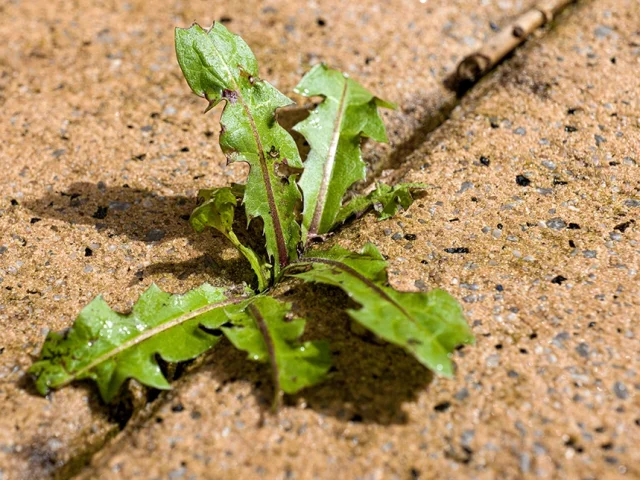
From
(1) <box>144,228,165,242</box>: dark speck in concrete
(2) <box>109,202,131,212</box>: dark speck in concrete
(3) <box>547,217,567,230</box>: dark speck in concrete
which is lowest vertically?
(2) <box>109,202,131,212</box>: dark speck in concrete

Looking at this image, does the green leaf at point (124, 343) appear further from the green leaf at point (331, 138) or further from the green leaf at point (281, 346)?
the green leaf at point (331, 138)

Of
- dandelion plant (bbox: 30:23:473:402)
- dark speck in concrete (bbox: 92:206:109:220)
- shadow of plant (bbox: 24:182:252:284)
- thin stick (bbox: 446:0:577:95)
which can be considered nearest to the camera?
dandelion plant (bbox: 30:23:473:402)

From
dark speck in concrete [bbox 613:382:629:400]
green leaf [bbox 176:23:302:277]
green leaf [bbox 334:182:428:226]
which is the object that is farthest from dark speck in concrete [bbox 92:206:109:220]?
dark speck in concrete [bbox 613:382:629:400]

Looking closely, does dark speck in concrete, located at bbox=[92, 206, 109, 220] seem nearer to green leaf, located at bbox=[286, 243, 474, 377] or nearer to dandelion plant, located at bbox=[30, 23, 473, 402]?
dandelion plant, located at bbox=[30, 23, 473, 402]

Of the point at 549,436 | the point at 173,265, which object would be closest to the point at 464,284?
the point at 549,436

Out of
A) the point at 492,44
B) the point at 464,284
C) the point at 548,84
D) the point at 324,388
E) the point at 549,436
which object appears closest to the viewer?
the point at 549,436

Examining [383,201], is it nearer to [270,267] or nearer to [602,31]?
[270,267]

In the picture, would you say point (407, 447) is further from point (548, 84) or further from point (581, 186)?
point (548, 84)
